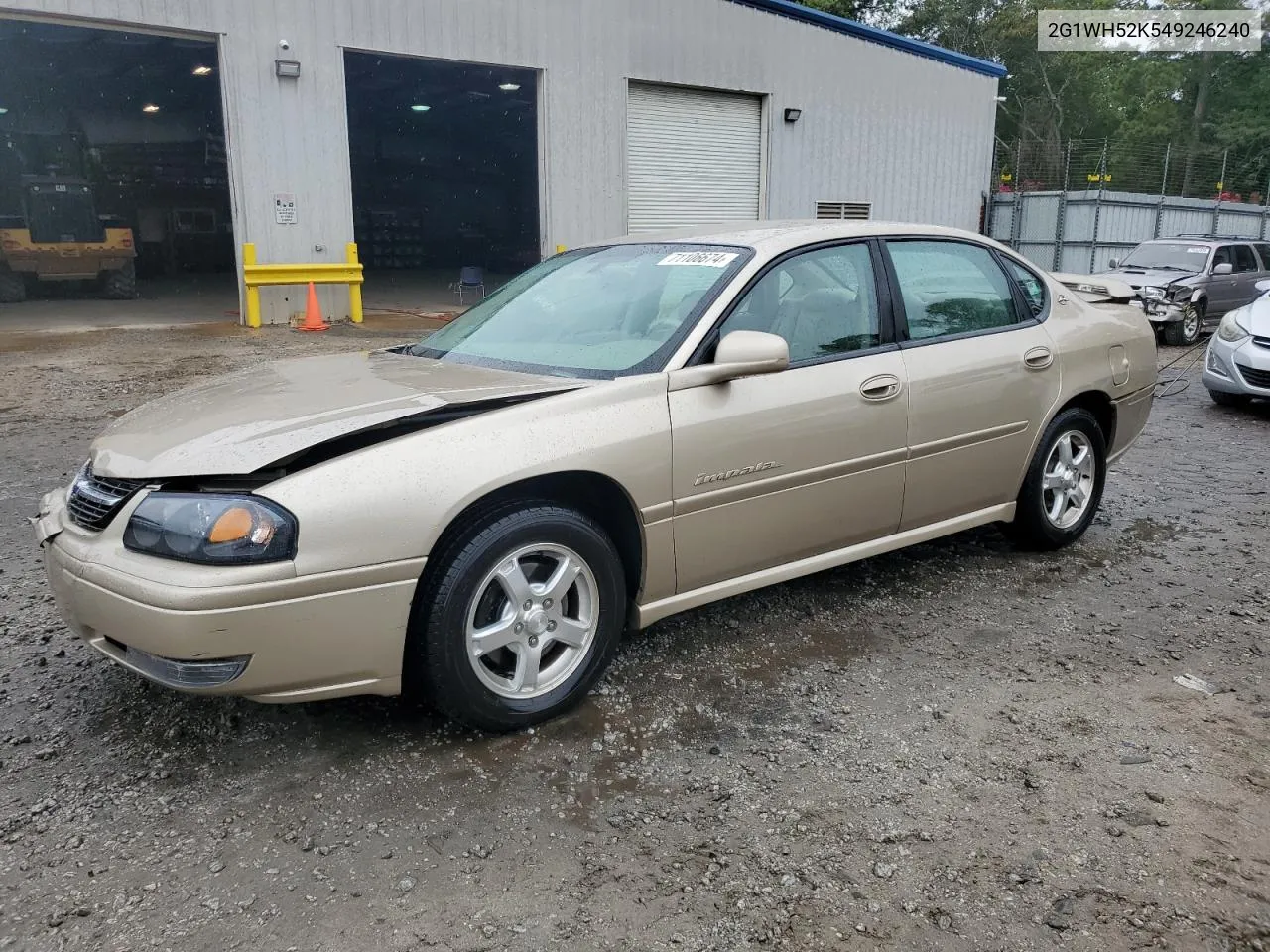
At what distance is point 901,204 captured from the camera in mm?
20453

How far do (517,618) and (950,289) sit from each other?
2483mm

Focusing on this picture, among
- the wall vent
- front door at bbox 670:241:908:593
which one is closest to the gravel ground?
front door at bbox 670:241:908:593

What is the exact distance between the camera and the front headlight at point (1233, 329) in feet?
29.1

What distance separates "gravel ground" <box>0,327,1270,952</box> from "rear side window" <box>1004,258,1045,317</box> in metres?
1.34

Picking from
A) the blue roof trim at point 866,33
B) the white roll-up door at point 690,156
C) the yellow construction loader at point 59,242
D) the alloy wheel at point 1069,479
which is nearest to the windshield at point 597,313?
the alloy wheel at point 1069,479

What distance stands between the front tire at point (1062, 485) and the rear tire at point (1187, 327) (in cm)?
1013

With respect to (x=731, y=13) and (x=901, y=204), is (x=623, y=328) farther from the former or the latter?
(x=901, y=204)

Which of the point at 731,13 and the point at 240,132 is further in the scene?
the point at 731,13

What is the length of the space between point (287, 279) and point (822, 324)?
11207mm

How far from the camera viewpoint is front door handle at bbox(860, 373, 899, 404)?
3.76 metres

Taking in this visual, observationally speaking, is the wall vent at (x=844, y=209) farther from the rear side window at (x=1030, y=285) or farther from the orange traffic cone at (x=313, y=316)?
the rear side window at (x=1030, y=285)

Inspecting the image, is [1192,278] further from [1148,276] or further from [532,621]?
[532,621]

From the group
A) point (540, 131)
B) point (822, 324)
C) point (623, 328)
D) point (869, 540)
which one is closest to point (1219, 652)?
point (869, 540)

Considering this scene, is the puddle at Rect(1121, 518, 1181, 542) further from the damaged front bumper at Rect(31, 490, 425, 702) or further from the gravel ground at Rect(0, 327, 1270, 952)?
the damaged front bumper at Rect(31, 490, 425, 702)
